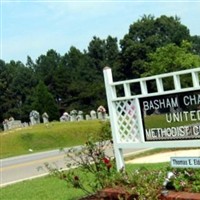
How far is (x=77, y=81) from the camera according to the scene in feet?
226

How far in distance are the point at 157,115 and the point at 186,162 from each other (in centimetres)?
70

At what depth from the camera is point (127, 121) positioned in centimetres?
682

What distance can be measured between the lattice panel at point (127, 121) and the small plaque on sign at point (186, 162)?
708mm

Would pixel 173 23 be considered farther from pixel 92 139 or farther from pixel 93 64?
pixel 92 139

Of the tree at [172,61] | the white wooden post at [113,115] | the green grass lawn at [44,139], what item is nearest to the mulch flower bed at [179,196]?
the white wooden post at [113,115]

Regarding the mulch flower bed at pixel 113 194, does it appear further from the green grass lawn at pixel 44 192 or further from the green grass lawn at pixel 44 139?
the green grass lawn at pixel 44 139

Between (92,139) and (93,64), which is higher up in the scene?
(93,64)

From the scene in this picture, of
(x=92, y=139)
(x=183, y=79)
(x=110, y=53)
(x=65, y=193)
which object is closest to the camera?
(x=92, y=139)

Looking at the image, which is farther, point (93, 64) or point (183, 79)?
point (93, 64)

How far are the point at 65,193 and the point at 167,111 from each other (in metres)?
2.96

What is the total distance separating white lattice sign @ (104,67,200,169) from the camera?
6.05 meters

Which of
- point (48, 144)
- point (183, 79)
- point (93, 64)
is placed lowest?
point (48, 144)

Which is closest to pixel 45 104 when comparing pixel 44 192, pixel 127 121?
pixel 44 192

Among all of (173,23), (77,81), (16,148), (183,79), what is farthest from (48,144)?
(173,23)
